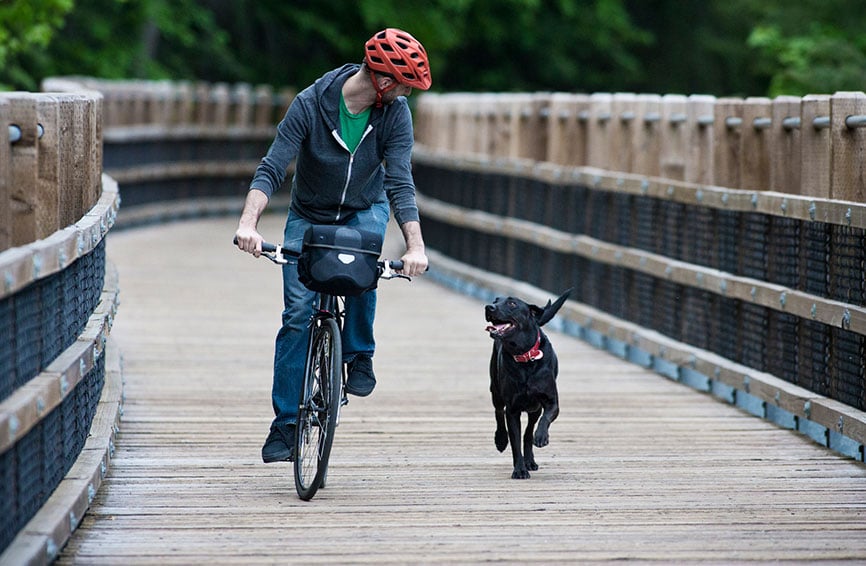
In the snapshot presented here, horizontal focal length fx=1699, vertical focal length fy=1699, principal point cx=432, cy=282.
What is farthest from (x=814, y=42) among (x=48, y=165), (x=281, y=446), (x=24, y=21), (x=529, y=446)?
(x=48, y=165)

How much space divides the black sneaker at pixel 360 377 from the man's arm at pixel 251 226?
0.92 meters

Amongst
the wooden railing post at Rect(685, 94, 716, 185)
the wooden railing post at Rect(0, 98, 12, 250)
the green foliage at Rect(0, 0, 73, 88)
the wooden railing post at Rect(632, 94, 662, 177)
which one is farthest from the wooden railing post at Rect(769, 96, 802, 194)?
the green foliage at Rect(0, 0, 73, 88)

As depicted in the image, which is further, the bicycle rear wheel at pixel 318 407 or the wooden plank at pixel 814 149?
the wooden plank at pixel 814 149

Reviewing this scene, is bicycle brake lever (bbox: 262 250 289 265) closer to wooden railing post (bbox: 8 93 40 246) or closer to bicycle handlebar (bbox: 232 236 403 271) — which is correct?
bicycle handlebar (bbox: 232 236 403 271)

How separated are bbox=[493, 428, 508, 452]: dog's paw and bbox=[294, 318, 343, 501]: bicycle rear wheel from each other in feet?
3.78

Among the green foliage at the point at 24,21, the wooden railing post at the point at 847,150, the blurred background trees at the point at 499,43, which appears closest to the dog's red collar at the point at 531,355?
the wooden railing post at the point at 847,150

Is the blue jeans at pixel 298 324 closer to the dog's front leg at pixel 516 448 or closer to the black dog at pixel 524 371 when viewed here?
the black dog at pixel 524 371

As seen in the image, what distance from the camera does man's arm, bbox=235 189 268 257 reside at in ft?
21.4

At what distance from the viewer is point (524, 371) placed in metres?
7.57

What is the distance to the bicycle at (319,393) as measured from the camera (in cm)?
679

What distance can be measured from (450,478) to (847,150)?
2554mm

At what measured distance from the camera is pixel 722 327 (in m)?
10.1

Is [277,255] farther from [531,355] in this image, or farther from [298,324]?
[531,355]

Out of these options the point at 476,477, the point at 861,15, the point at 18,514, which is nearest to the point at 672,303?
the point at 476,477
